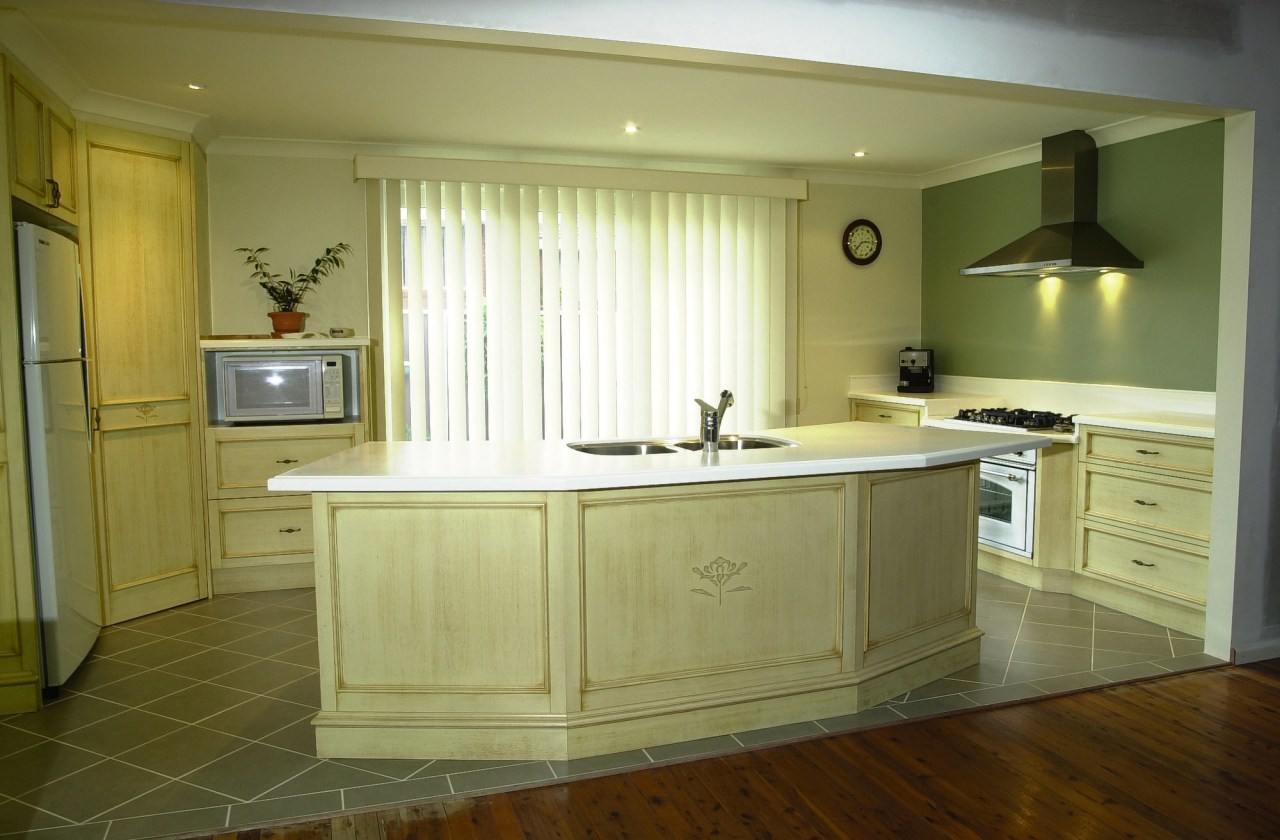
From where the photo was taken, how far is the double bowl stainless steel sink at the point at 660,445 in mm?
3365

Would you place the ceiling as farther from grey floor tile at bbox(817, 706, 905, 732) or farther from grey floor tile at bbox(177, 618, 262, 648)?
grey floor tile at bbox(177, 618, 262, 648)

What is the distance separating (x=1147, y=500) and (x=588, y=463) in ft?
9.02

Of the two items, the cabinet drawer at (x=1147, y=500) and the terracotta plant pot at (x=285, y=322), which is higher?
the terracotta plant pot at (x=285, y=322)

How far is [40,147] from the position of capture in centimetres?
342

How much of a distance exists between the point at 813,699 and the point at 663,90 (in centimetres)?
272

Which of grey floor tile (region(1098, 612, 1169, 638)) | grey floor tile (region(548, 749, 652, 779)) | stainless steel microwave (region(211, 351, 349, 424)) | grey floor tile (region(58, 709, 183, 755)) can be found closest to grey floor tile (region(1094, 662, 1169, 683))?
grey floor tile (region(1098, 612, 1169, 638))

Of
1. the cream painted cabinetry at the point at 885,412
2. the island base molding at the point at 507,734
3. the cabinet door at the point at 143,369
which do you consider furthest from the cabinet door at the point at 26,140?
the cream painted cabinetry at the point at 885,412

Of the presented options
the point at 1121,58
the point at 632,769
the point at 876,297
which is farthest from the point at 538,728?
the point at 876,297

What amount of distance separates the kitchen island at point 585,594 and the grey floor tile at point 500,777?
60 mm

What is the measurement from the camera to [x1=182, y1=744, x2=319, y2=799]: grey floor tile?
8.38 ft

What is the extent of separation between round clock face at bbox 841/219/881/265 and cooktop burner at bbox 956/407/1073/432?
4.82 ft

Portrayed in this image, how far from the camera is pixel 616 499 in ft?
8.73

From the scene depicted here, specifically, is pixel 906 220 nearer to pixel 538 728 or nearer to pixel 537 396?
pixel 537 396

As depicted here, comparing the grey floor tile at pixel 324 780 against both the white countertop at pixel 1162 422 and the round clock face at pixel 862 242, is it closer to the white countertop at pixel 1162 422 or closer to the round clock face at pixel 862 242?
the white countertop at pixel 1162 422
